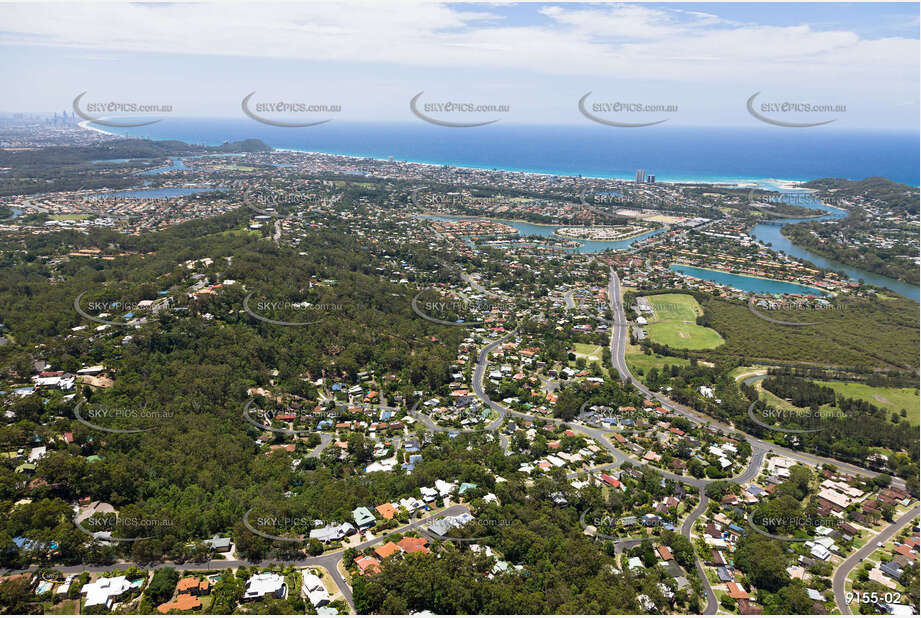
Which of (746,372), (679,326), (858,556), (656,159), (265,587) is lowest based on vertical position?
(858,556)

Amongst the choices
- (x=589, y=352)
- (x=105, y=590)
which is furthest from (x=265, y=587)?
(x=589, y=352)

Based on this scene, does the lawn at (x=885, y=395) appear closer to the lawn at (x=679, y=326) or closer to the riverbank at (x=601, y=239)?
the lawn at (x=679, y=326)

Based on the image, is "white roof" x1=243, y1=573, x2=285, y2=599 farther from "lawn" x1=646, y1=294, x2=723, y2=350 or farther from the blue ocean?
the blue ocean

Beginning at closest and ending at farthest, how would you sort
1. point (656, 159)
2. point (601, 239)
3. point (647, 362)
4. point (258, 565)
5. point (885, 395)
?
point (258, 565), point (885, 395), point (647, 362), point (601, 239), point (656, 159)

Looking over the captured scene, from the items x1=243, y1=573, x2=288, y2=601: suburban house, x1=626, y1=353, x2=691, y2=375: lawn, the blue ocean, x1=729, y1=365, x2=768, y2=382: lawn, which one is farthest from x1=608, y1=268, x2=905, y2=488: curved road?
the blue ocean

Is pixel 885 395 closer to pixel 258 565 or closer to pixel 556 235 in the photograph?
pixel 258 565

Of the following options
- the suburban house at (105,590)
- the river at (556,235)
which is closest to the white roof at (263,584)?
the suburban house at (105,590)
